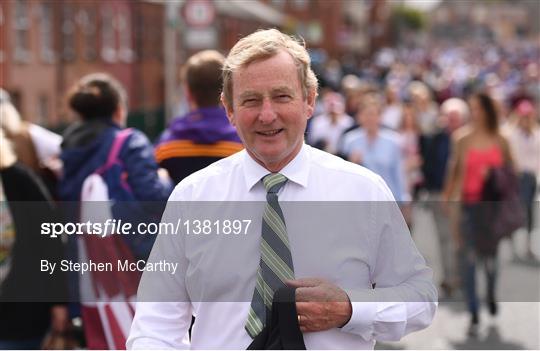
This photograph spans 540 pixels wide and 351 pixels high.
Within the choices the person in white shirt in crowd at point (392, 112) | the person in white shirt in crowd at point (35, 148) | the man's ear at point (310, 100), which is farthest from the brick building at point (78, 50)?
the man's ear at point (310, 100)

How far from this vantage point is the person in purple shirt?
5.52 meters

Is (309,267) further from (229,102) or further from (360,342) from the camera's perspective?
(229,102)

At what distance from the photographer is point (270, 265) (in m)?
3.04

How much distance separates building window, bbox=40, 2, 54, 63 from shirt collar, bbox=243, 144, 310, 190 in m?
25.4

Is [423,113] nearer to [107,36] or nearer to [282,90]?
[282,90]

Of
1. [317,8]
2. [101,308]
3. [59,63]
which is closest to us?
[101,308]

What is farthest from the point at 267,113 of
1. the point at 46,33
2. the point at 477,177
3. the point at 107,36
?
the point at 107,36

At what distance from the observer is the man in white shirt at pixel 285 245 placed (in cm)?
304

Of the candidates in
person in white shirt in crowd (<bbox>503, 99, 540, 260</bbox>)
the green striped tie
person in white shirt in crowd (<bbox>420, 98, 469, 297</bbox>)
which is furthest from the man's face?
person in white shirt in crowd (<bbox>503, 99, 540, 260</bbox>)

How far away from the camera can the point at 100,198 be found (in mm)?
5344

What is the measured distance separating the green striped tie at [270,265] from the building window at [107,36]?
29841 mm

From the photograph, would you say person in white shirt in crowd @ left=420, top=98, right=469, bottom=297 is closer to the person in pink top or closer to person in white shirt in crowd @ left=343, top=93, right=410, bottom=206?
the person in pink top

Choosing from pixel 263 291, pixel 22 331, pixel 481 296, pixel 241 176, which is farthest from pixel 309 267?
pixel 481 296

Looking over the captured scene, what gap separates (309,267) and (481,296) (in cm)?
738
